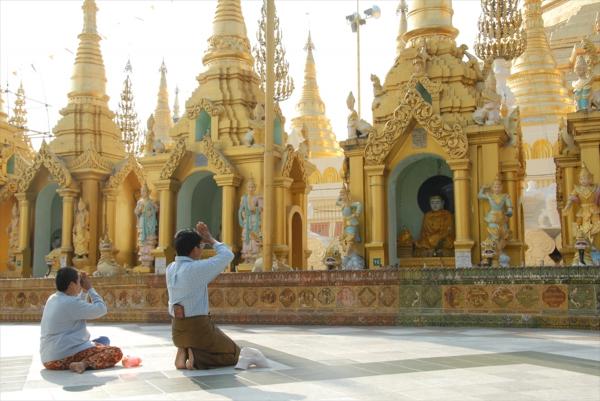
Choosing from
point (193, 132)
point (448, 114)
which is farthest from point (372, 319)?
point (193, 132)

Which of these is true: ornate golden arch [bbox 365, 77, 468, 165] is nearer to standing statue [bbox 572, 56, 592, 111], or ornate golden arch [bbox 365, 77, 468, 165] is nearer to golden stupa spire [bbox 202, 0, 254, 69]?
standing statue [bbox 572, 56, 592, 111]

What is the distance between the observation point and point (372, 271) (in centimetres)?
1370

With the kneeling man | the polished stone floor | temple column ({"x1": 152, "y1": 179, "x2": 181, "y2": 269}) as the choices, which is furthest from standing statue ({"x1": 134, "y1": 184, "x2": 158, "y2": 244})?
the kneeling man

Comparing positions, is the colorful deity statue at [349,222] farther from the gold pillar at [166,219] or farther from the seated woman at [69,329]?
the seated woman at [69,329]

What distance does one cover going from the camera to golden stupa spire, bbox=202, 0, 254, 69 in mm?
22125

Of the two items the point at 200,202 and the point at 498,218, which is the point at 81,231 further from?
the point at 498,218

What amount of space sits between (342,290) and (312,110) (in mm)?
29314

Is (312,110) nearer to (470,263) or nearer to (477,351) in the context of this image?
(470,263)

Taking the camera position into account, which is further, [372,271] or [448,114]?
[448,114]

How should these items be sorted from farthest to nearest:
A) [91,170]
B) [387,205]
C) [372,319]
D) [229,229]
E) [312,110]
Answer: [312,110] < [91,170] < [229,229] < [387,205] < [372,319]

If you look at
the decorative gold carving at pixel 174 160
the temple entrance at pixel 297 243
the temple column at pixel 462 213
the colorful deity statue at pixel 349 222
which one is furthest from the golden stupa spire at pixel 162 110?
the temple column at pixel 462 213

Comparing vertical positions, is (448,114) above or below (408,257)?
above

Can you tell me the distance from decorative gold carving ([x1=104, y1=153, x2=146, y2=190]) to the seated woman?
1569cm

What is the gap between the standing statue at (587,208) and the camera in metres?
14.3
